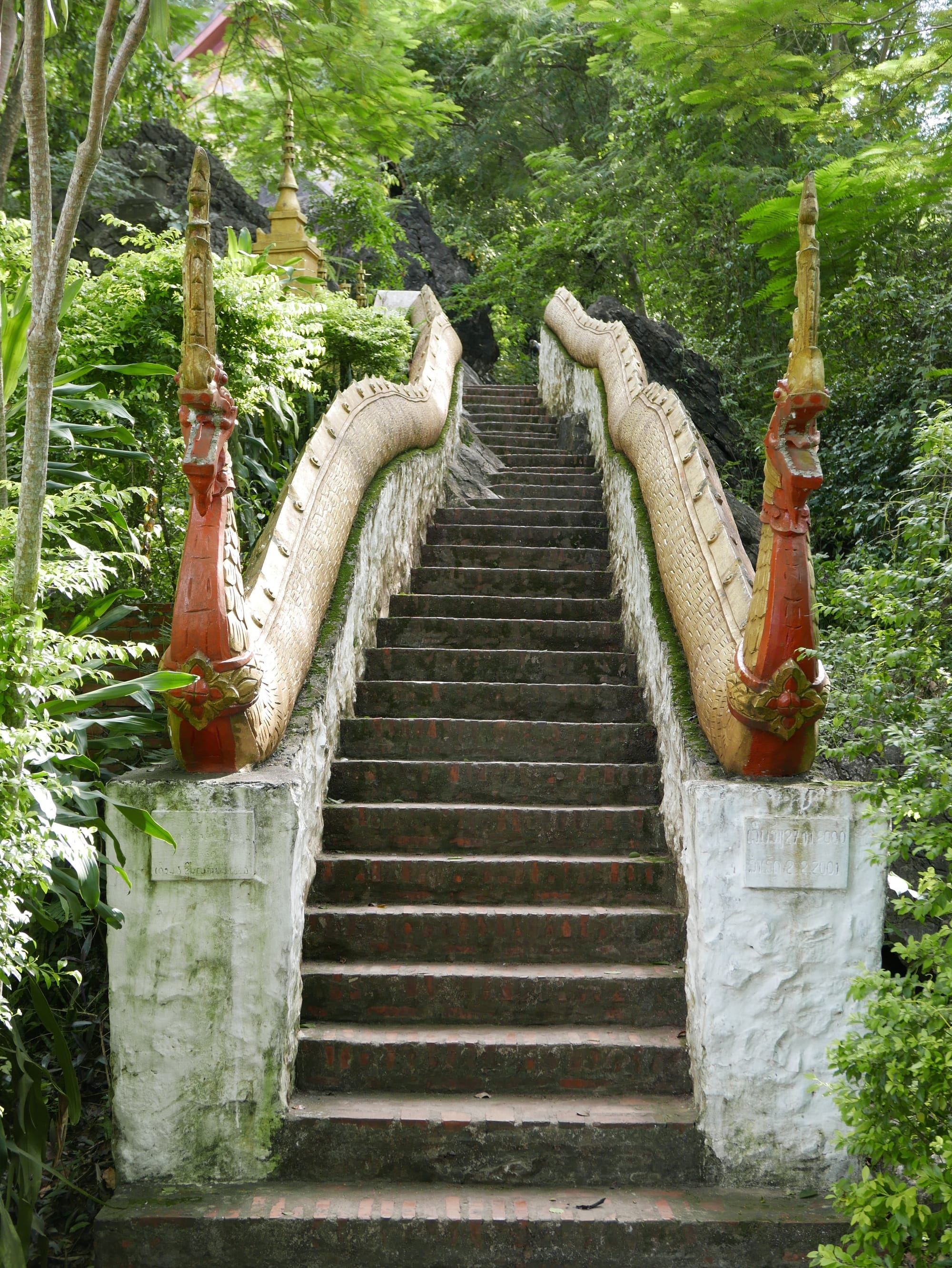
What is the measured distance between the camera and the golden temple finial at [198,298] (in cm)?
274

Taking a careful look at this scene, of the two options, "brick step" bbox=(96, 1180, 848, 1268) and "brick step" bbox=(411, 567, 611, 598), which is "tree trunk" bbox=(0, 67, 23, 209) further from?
"brick step" bbox=(96, 1180, 848, 1268)


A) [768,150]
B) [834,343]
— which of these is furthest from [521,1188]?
[768,150]

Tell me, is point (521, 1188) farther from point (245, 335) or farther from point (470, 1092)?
point (245, 335)

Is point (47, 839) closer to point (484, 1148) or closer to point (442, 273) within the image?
point (484, 1148)

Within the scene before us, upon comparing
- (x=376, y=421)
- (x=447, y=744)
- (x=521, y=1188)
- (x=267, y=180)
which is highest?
(x=267, y=180)

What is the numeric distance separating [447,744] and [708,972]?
151 centimetres

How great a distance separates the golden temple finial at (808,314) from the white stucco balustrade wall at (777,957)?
1125mm

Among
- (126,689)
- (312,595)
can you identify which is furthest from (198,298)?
(312,595)

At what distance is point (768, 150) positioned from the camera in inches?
383

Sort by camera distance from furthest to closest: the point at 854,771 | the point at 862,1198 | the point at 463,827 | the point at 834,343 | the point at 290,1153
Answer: the point at 834,343 < the point at 854,771 < the point at 463,827 < the point at 290,1153 < the point at 862,1198

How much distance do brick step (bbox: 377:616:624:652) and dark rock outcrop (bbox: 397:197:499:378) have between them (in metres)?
11.7

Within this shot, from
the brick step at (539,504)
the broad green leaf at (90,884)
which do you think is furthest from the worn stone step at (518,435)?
the broad green leaf at (90,884)

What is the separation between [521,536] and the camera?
235 inches

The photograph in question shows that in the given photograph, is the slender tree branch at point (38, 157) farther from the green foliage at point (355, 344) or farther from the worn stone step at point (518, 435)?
the worn stone step at point (518, 435)
